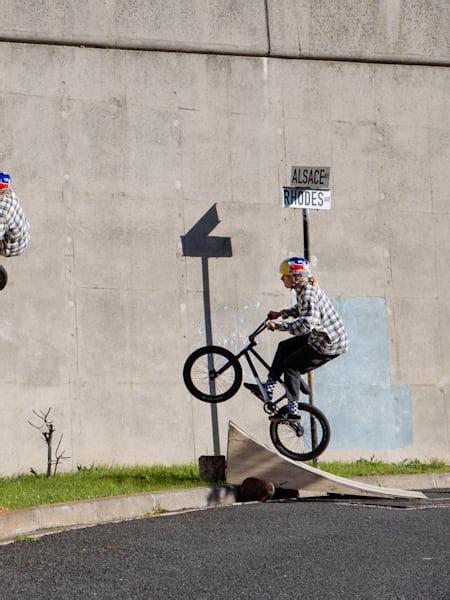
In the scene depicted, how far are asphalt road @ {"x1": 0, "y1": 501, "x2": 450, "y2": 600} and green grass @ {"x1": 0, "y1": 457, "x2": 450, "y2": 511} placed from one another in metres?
1.33

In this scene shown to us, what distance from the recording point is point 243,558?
7.45m

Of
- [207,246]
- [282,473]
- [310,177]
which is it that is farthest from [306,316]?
[207,246]

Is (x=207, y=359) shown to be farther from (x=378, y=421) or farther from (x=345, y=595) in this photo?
(x=345, y=595)

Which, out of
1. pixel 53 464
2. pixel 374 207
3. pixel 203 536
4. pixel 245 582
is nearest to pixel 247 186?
pixel 374 207

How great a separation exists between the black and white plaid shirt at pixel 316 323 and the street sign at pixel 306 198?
1669 millimetres

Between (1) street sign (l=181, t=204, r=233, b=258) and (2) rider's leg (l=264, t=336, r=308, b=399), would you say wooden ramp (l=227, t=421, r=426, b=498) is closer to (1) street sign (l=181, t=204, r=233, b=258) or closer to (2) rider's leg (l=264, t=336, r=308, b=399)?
(2) rider's leg (l=264, t=336, r=308, b=399)

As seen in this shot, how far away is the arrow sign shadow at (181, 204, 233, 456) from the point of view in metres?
14.6

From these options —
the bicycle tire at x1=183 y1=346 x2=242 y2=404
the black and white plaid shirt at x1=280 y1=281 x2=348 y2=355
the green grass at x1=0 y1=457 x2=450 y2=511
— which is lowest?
the green grass at x1=0 y1=457 x2=450 y2=511

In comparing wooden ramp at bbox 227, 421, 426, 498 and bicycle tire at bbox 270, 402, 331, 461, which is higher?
bicycle tire at bbox 270, 402, 331, 461

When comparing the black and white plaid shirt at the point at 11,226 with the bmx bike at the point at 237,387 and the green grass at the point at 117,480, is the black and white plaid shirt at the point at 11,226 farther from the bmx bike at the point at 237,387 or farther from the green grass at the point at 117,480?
the bmx bike at the point at 237,387

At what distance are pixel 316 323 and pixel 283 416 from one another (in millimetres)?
1078

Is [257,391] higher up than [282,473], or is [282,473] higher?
[257,391]

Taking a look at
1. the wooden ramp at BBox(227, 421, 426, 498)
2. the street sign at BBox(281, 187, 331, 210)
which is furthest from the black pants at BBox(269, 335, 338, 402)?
the street sign at BBox(281, 187, 331, 210)

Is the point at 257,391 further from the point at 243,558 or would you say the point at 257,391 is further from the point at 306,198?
the point at 243,558
